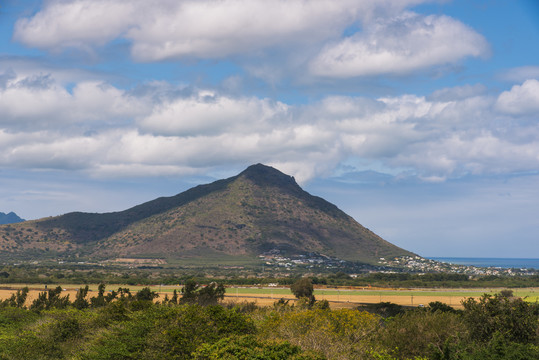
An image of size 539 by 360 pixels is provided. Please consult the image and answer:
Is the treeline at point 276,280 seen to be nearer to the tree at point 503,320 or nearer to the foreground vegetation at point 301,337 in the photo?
the foreground vegetation at point 301,337

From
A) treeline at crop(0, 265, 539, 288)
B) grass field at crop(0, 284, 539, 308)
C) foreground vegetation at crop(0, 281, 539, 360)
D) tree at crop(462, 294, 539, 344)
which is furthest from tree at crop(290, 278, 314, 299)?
tree at crop(462, 294, 539, 344)

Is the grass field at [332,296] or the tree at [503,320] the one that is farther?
the grass field at [332,296]

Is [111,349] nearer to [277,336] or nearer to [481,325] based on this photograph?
[277,336]

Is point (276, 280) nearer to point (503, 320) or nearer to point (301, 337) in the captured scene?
point (503, 320)

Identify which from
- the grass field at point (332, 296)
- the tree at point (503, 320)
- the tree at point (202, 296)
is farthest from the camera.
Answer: the grass field at point (332, 296)

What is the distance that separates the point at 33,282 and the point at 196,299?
72490mm

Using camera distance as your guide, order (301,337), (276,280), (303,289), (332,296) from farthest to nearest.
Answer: (276,280), (332,296), (303,289), (301,337)

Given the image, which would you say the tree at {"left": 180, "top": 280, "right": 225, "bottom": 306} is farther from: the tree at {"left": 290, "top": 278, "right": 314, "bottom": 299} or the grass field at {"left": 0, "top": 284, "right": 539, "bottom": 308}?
the tree at {"left": 290, "top": 278, "right": 314, "bottom": 299}

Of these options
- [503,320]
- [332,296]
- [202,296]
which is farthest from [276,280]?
[503,320]

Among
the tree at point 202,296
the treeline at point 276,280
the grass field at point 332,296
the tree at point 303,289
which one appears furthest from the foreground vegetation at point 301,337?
the treeline at point 276,280

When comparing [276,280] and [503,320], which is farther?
[276,280]

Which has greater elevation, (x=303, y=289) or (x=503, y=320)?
(x=503, y=320)

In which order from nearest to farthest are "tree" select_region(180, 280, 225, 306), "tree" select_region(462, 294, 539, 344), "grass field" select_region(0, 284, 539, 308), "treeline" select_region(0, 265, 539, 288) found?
1. "tree" select_region(462, 294, 539, 344)
2. "tree" select_region(180, 280, 225, 306)
3. "grass field" select_region(0, 284, 539, 308)
4. "treeline" select_region(0, 265, 539, 288)

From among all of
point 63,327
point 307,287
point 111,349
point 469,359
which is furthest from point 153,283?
point 469,359
